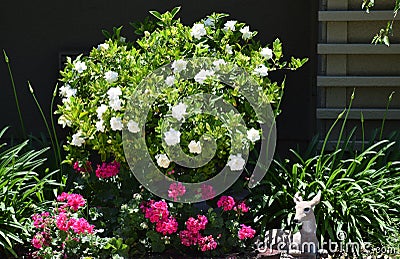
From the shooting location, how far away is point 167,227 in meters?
4.43

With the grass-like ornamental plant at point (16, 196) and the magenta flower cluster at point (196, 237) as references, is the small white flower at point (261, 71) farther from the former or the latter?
the grass-like ornamental plant at point (16, 196)

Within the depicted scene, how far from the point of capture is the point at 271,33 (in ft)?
23.5

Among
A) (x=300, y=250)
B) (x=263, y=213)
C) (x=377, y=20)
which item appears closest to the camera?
(x=300, y=250)

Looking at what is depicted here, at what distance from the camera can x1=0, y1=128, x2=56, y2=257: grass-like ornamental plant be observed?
4449mm

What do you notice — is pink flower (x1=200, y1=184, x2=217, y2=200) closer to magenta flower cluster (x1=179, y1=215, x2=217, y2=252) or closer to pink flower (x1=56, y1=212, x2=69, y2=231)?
magenta flower cluster (x1=179, y1=215, x2=217, y2=252)

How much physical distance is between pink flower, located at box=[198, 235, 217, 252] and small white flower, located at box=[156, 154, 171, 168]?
0.48m

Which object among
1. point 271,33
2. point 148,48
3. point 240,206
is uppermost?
point 271,33

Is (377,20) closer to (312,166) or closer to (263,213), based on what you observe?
(312,166)

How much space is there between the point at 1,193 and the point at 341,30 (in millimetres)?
2618

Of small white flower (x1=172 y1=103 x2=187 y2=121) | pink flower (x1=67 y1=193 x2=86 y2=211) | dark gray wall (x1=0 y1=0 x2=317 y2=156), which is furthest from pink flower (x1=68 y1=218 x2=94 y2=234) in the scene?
dark gray wall (x1=0 y1=0 x2=317 y2=156)

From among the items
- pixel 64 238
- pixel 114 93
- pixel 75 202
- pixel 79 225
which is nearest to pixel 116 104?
pixel 114 93

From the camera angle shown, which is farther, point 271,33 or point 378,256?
point 271,33

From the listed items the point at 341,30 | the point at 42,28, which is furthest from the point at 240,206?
the point at 42,28

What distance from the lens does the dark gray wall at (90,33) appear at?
23.4ft
